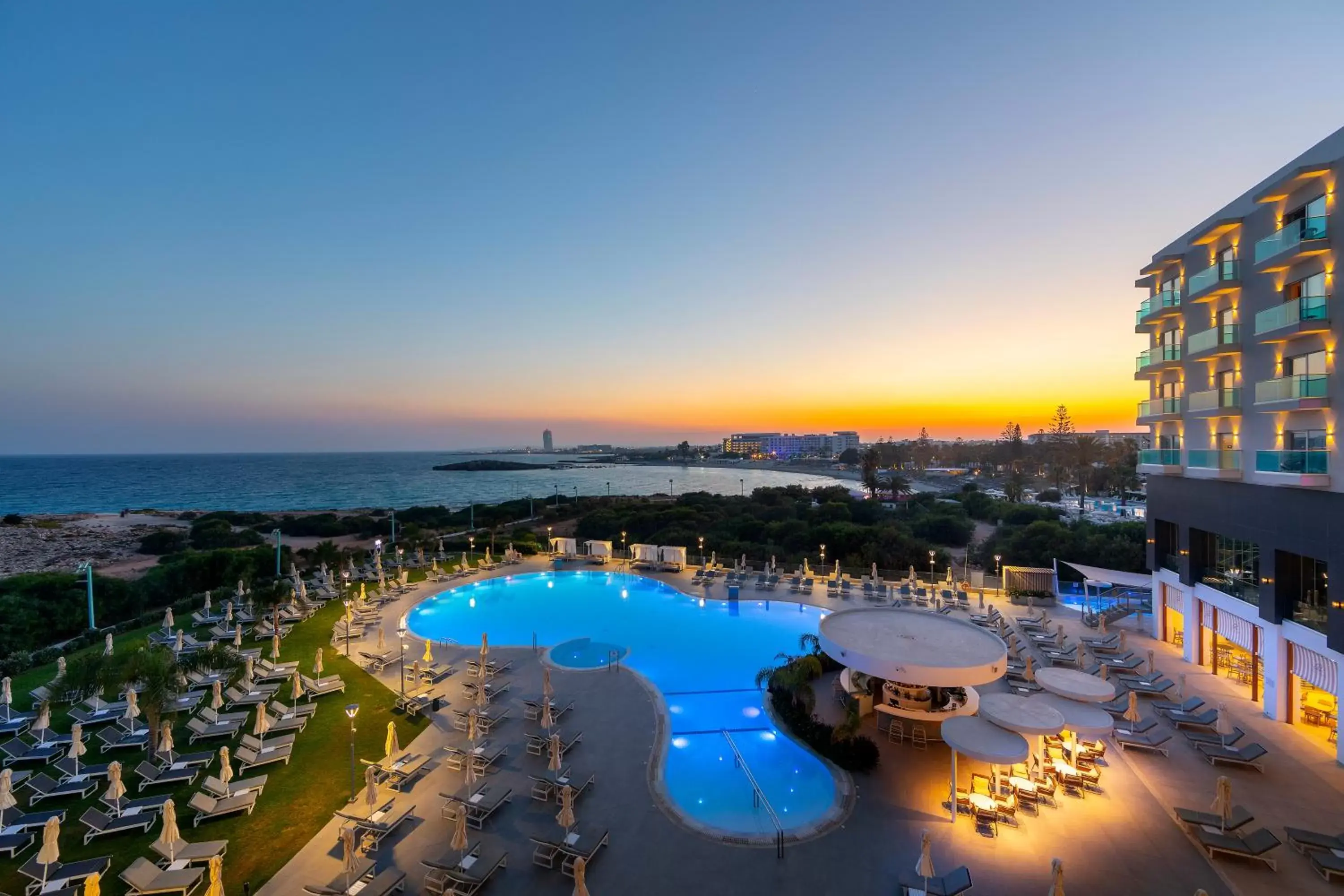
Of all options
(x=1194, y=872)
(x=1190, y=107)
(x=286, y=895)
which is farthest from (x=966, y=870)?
(x=1190, y=107)

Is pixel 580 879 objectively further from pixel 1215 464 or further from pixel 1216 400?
pixel 1216 400

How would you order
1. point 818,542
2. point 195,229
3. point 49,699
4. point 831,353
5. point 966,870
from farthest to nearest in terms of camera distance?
point 831,353 → point 818,542 → point 195,229 → point 49,699 → point 966,870

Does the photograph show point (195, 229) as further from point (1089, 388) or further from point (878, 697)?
point (1089, 388)

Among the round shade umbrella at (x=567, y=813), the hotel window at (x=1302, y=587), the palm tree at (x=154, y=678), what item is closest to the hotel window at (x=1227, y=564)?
the hotel window at (x=1302, y=587)

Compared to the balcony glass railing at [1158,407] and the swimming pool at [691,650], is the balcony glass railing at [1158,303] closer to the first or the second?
the balcony glass railing at [1158,407]

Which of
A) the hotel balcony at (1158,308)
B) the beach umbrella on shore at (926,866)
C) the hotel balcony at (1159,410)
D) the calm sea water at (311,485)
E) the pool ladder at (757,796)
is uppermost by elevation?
the hotel balcony at (1158,308)

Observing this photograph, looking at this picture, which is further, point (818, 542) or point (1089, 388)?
point (1089, 388)
